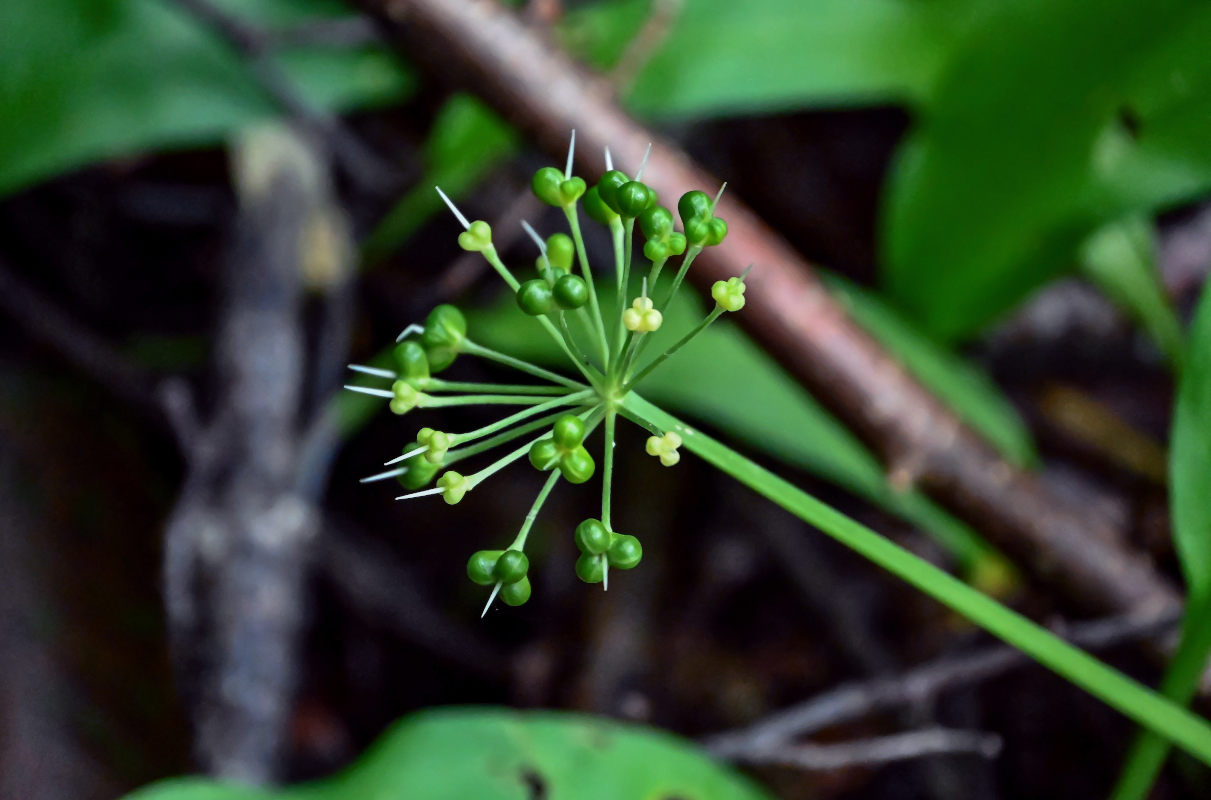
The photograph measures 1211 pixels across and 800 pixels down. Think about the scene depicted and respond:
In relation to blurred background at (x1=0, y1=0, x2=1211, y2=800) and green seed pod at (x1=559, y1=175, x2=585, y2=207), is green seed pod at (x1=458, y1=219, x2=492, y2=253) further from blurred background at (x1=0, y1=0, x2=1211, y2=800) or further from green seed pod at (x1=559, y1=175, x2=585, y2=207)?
blurred background at (x1=0, y1=0, x2=1211, y2=800)

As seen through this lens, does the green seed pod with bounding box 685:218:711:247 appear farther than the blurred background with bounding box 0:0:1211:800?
No

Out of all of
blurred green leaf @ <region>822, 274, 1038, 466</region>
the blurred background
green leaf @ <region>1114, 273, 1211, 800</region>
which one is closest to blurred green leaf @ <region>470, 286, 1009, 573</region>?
the blurred background

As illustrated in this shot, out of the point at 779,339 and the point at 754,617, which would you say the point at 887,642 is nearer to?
the point at 754,617

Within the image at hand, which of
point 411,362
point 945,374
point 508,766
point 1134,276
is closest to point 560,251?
point 411,362

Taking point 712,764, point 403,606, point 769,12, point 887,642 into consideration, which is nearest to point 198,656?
point 403,606

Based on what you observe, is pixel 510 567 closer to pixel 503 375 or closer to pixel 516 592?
pixel 516 592

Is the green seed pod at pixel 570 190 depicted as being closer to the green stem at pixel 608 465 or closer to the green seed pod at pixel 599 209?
the green seed pod at pixel 599 209
